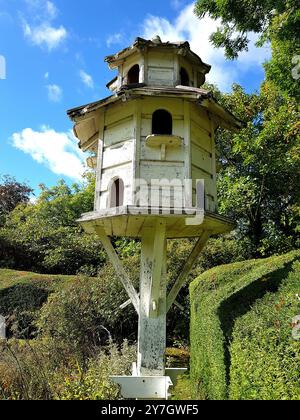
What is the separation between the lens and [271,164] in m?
10.9

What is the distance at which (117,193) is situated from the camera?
5.57 m

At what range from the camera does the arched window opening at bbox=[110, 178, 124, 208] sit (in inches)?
214

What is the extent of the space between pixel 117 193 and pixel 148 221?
64cm

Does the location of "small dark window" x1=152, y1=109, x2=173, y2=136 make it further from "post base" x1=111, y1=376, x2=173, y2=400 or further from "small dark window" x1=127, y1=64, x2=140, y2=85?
"post base" x1=111, y1=376, x2=173, y2=400

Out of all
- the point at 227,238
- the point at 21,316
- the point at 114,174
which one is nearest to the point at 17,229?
the point at 21,316

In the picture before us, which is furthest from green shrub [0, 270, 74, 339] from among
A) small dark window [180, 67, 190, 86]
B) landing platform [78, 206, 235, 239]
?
small dark window [180, 67, 190, 86]

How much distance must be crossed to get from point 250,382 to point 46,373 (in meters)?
4.21

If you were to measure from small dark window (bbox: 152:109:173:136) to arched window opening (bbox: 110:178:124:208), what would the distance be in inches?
39.5

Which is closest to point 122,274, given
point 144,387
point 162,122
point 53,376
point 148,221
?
point 148,221

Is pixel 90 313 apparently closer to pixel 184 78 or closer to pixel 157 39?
pixel 184 78

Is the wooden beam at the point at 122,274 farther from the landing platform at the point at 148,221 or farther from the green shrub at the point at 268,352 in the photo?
the green shrub at the point at 268,352

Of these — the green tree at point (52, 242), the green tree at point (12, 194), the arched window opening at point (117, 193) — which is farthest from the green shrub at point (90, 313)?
the green tree at point (12, 194)

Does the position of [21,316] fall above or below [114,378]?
above
